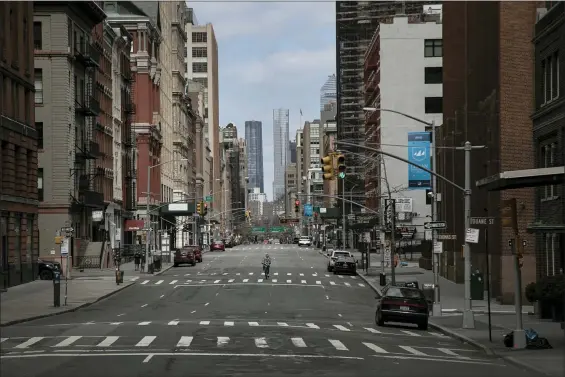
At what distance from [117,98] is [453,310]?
6266 cm

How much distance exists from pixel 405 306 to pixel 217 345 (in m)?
11.0

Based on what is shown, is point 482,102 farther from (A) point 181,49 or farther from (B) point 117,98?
(A) point 181,49

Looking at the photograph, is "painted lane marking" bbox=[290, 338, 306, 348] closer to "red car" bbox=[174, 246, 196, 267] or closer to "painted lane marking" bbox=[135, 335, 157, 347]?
"painted lane marking" bbox=[135, 335, 157, 347]

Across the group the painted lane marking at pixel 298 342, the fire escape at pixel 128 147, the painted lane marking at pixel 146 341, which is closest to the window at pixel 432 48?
the fire escape at pixel 128 147

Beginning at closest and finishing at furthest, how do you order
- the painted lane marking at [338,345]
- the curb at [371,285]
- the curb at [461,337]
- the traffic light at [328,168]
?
the painted lane marking at [338,345]
the curb at [461,337]
the traffic light at [328,168]
the curb at [371,285]

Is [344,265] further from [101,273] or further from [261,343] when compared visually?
[261,343]

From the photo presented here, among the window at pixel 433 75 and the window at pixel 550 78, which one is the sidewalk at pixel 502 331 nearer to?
the window at pixel 550 78

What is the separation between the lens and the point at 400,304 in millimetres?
36125

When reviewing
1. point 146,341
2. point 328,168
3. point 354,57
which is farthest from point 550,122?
point 354,57

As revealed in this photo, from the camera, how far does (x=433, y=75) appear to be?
108m

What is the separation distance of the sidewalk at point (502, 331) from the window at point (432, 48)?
2172 inches

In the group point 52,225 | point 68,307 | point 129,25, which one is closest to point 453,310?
point 68,307

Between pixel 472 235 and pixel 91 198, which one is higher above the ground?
pixel 91 198

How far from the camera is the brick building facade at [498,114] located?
4622cm
